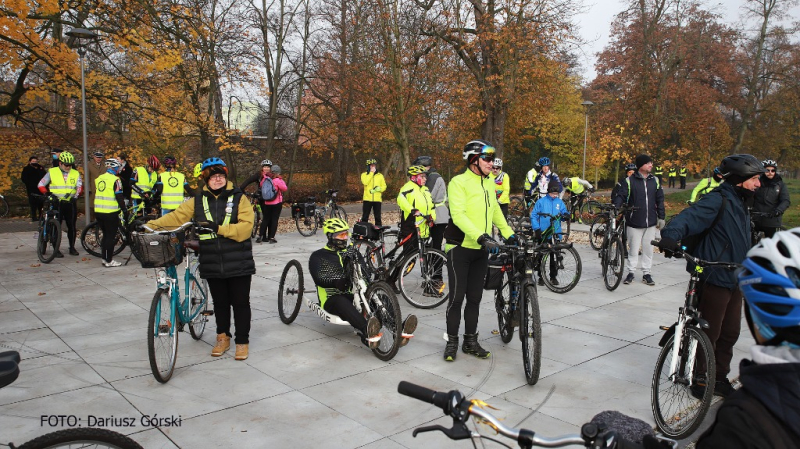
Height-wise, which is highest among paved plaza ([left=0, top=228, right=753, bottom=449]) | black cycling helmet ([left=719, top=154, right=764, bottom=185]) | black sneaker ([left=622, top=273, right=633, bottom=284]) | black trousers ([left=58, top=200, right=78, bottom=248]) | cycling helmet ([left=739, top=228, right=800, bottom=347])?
black cycling helmet ([left=719, top=154, right=764, bottom=185])

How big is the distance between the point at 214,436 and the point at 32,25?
31.7ft

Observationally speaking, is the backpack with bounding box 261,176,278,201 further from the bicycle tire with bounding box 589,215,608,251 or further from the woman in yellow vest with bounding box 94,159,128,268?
the bicycle tire with bounding box 589,215,608,251

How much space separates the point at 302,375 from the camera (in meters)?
5.24

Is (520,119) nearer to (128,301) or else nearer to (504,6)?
(504,6)

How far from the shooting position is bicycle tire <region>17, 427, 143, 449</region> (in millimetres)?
2082

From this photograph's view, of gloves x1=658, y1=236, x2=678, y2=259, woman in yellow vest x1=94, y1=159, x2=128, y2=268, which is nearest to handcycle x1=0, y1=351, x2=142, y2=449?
gloves x1=658, y1=236, x2=678, y2=259

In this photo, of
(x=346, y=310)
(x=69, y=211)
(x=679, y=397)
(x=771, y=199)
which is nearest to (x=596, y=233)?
(x=771, y=199)

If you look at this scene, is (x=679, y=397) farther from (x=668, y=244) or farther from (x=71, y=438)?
(x=71, y=438)

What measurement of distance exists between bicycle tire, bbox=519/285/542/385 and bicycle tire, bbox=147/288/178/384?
3.05m

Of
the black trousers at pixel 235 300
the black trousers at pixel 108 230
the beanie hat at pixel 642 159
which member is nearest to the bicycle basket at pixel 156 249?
the black trousers at pixel 235 300

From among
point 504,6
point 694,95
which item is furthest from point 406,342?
point 694,95

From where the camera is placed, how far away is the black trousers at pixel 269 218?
550 inches

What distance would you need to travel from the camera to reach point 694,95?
1184 inches

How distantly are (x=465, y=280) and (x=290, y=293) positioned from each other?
2.42 m
